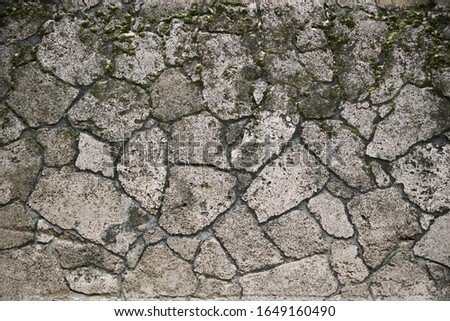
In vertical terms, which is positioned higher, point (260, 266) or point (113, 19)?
point (113, 19)

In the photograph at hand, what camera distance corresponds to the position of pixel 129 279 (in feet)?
13.1

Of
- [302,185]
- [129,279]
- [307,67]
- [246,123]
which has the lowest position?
[129,279]

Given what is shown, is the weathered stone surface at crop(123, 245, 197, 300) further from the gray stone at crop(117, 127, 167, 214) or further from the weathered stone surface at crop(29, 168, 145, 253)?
the gray stone at crop(117, 127, 167, 214)

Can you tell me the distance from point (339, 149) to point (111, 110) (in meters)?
1.38

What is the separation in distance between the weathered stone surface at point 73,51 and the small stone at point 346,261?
1758 mm

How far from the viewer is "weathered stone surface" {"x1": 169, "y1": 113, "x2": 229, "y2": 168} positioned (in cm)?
398

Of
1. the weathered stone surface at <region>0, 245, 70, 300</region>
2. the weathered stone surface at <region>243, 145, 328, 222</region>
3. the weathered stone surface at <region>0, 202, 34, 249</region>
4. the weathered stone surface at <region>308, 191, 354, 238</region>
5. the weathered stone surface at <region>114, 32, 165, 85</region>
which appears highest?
the weathered stone surface at <region>114, 32, 165, 85</region>

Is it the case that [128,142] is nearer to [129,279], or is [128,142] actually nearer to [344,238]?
[129,279]

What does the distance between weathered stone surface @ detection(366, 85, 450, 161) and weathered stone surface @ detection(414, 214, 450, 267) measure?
1.57 feet

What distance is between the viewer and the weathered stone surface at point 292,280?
13.1 feet

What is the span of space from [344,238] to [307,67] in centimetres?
104

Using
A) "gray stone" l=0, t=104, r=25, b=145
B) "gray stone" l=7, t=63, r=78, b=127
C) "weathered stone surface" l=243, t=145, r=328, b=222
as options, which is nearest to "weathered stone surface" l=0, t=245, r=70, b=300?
"gray stone" l=0, t=104, r=25, b=145

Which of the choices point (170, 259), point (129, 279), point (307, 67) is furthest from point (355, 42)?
point (129, 279)

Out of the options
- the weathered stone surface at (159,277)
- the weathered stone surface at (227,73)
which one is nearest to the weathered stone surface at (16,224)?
the weathered stone surface at (159,277)
